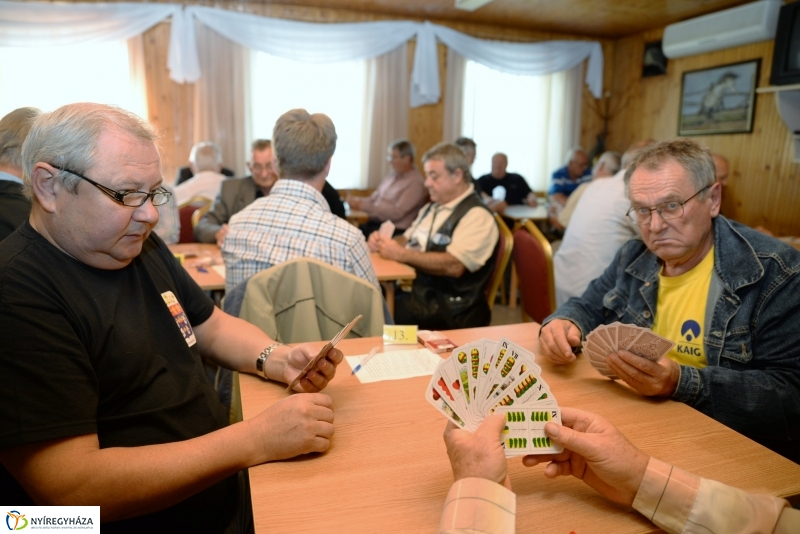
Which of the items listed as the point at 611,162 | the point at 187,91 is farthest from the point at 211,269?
the point at 187,91

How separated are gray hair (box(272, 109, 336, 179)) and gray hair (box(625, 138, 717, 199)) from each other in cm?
115

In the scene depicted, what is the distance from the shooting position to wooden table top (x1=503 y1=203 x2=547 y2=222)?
6.02 metres

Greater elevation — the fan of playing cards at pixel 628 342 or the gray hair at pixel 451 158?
the gray hair at pixel 451 158

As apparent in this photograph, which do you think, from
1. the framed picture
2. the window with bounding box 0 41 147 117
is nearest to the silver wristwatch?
the window with bounding box 0 41 147 117

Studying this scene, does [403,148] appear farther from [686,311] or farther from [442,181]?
[686,311]

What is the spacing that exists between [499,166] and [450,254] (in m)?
4.42

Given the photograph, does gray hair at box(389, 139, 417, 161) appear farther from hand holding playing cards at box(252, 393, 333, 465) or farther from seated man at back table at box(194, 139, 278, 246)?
hand holding playing cards at box(252, 393, 333, 465)

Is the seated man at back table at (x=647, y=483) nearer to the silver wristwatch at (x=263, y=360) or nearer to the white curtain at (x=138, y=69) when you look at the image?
the silver wristwatch at (x=263, y=360)

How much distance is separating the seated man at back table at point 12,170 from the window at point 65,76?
4.23m

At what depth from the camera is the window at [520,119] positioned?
7.68 metres

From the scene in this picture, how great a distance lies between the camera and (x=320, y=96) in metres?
6.91

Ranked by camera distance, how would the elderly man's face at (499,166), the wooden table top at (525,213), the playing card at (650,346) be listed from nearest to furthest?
the playing card at (650,346)
the wooden table top at (525,213)
the elderly man's face at (499,166)

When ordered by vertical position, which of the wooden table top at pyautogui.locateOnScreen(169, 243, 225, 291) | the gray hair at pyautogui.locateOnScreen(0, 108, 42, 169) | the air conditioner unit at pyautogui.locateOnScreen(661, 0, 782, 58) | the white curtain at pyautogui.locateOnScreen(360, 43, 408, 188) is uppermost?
the air conditioner unit at pyautogui.locateOnScreen(661, 0, 782, 58)

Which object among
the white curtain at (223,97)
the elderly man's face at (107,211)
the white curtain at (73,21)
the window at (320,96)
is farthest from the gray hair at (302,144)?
the white curtain at (73,21)
